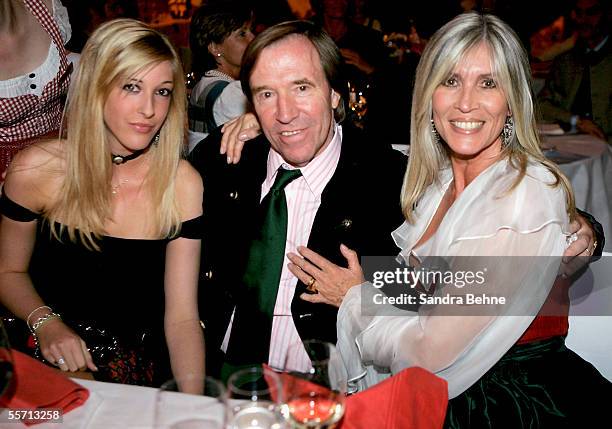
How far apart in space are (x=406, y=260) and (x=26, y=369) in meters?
1.22

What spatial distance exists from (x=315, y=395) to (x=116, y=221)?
127 cm

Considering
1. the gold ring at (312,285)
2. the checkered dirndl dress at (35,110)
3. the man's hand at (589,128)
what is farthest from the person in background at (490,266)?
the man's hand at (589,128)

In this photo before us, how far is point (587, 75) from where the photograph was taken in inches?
199

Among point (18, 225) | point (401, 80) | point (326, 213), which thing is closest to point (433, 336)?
point (326, 213)

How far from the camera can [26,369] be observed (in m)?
1.23

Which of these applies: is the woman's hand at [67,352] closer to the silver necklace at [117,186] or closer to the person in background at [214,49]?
the silver necklace at [117,186]

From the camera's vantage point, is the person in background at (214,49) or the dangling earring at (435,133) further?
the person in background at (214,49)

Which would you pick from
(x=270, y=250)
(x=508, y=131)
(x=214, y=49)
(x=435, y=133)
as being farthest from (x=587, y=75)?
(x=270, y=250)

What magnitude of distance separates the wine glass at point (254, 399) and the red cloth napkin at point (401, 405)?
15cm

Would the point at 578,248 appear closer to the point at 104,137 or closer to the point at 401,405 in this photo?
the point at 401,405

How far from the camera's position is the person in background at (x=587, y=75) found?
5008 millimetres

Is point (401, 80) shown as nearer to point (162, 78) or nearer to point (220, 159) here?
point (220, 159)

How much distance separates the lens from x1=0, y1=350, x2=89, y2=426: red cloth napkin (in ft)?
3.85

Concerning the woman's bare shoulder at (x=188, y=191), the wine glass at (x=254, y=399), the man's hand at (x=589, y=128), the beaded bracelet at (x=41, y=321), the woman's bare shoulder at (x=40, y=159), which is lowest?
the beaded bracelet at (x=41, y=321)
